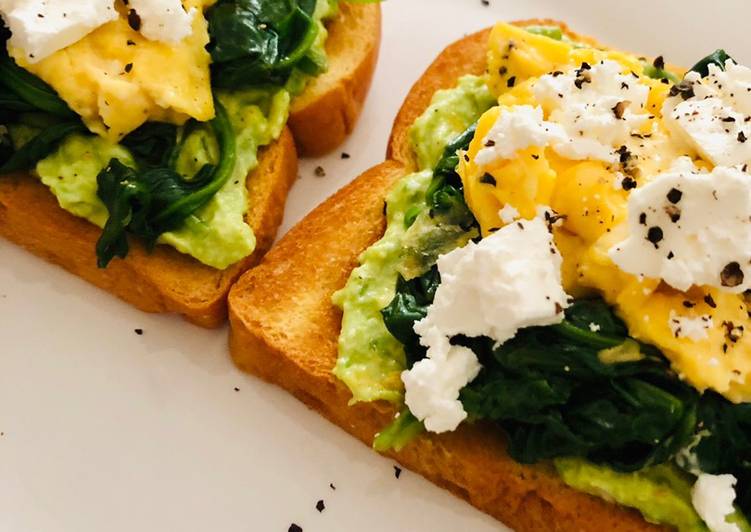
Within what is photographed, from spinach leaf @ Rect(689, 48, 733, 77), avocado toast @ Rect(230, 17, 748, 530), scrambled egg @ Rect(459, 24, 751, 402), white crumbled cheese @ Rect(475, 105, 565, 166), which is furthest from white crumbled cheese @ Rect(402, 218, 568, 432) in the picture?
spinach leaf @ Rect(689, 48, 733, 77)

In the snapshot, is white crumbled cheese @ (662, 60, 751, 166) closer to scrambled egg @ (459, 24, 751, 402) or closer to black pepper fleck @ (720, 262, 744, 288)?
scrambled egg @ (459, 24, 751, 402)

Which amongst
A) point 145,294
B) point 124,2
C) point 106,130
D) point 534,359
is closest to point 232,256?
point 145,294

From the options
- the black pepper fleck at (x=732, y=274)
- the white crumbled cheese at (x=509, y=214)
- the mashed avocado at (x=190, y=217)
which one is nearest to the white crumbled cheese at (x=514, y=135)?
the white crumbled cheese at (x=509, y=214)

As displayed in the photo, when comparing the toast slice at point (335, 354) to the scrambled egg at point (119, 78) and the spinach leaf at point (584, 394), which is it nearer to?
the spinach leaf at point (584, 394)

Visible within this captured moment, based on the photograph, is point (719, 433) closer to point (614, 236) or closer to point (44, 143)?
point (614, 236)

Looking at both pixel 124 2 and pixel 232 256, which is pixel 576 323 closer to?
pixel 232 256

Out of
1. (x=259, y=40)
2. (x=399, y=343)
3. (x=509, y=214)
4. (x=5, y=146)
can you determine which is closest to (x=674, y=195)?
(x=509, y=214)

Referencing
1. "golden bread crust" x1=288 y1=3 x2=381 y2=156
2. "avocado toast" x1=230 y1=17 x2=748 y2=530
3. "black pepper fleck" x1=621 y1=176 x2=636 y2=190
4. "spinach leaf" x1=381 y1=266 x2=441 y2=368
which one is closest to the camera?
"avocado toast" x1=230 y1=17 x2=748 y2=530
